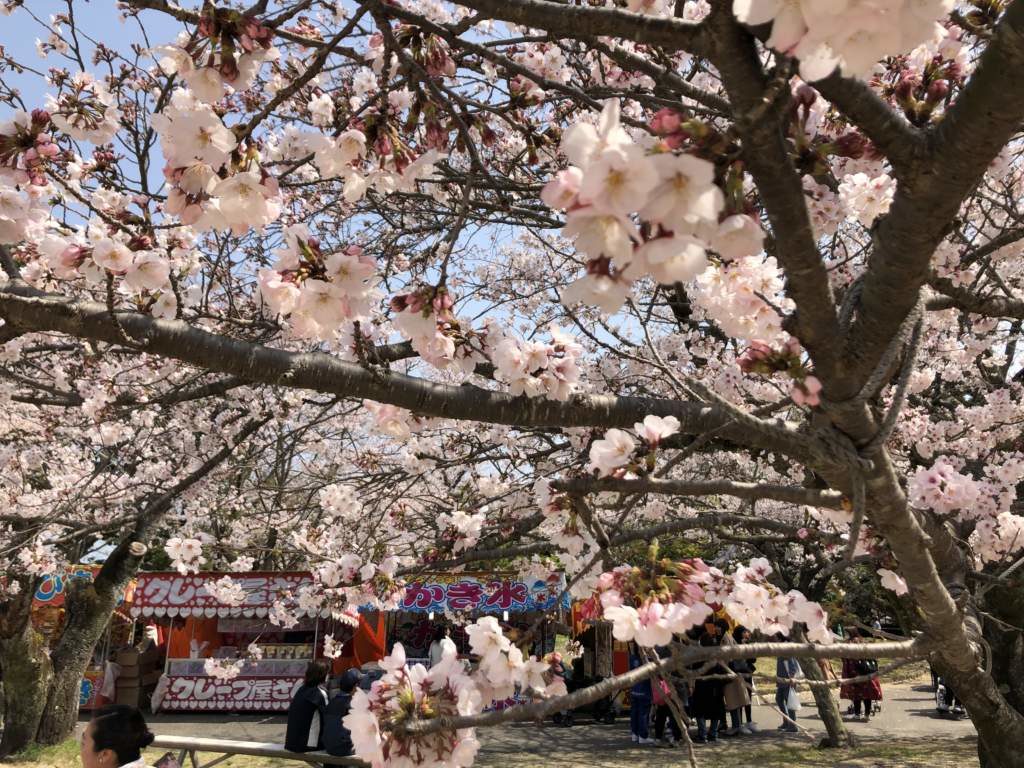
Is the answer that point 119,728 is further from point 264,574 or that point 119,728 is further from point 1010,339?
point 264,574

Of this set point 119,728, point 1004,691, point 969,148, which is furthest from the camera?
point 1004,691

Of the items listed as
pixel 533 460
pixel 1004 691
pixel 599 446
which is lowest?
pixel 1004 691

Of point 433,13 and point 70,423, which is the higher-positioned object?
point 433,13

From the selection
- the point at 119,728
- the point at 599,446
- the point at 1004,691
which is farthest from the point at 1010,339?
the point at 119,728

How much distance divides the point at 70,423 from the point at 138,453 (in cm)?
266

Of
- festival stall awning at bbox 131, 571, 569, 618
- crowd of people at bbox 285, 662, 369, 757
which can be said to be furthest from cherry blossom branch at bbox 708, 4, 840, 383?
festival stall awning at bbox 131, 571, 569, 618

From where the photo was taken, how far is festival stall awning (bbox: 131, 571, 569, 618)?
11.5 metres

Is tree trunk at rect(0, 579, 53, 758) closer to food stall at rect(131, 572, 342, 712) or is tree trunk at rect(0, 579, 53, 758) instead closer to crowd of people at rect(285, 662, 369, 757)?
food stall at rect(131, 572, 342, 712)

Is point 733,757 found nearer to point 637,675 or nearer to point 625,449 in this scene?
point 637,675

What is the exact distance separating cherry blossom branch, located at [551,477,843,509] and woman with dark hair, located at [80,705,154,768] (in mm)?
2419

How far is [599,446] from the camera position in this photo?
188cm

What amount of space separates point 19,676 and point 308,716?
5.13 meters

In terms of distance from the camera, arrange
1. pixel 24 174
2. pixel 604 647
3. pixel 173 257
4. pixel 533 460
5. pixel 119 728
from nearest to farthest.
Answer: pixel 24 174 < pixel 119 728 < pixel 173 257 < pixel 533 460 < pixel 604 647

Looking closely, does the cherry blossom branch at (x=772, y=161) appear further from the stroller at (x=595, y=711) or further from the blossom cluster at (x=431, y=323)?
the stroller at (x=595, y=711)
